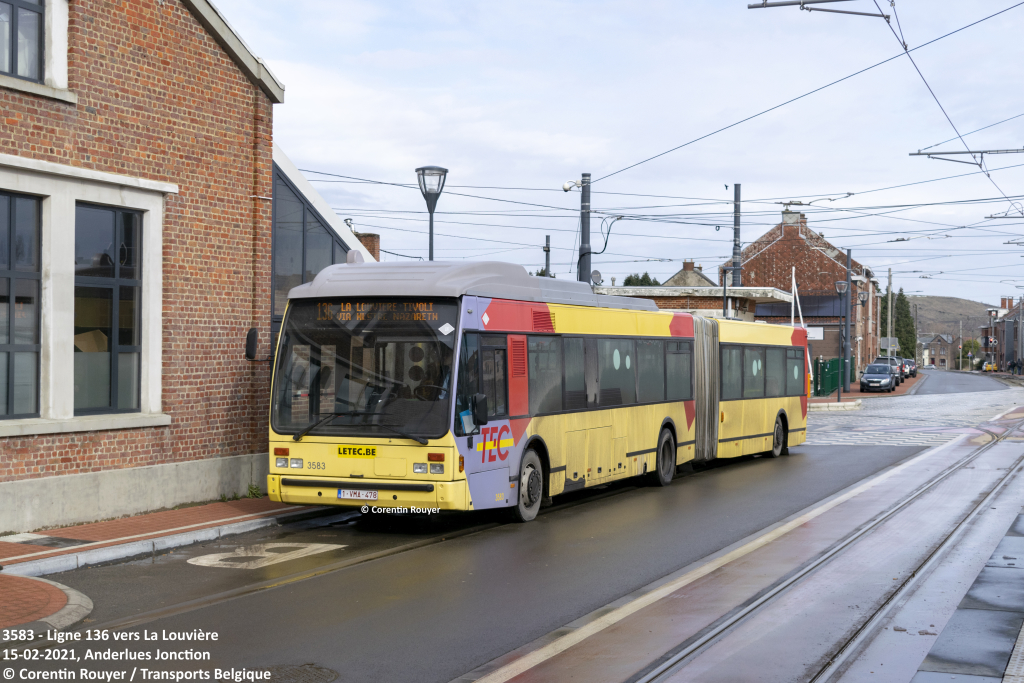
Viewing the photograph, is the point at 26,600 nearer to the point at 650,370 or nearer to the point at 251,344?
the point at 251,344

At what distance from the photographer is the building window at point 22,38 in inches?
444

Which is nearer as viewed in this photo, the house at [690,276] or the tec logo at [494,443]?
the tec logo at [494,443]

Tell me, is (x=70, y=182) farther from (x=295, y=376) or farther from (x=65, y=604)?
(x=65, y=604)

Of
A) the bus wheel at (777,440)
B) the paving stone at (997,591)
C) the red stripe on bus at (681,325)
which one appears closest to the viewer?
the paving stone at (997,591)

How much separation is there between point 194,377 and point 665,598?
283 inches

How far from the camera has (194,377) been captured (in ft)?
43.6

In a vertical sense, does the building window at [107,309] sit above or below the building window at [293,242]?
below

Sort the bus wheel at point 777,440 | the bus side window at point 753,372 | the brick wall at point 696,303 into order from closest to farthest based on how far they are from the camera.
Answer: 1. the bus side window at point 753,372
2. the bus wheel at point 777,440
3. the brick wall at point 696,303

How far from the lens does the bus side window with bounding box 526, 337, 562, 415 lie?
1285 cm

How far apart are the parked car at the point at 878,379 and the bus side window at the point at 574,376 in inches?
1907

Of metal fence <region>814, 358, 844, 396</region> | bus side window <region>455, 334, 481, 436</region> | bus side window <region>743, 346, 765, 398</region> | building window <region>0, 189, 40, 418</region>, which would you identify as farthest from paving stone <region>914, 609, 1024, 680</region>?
metal fence <region>814, 358, 844, 396</region>

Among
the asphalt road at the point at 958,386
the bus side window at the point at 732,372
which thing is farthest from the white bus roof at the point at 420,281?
the asphalt road at the point at 958,386

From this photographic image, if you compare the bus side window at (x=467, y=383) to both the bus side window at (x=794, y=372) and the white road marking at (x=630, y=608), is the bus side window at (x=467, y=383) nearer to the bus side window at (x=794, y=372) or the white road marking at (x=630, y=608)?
the white road marking at (x=630, y=608)

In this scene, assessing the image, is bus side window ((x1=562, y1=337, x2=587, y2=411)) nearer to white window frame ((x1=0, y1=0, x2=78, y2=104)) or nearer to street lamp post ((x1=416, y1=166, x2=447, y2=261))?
street lamp post ((x1=416, y1=166, x2=447, y2=261))
